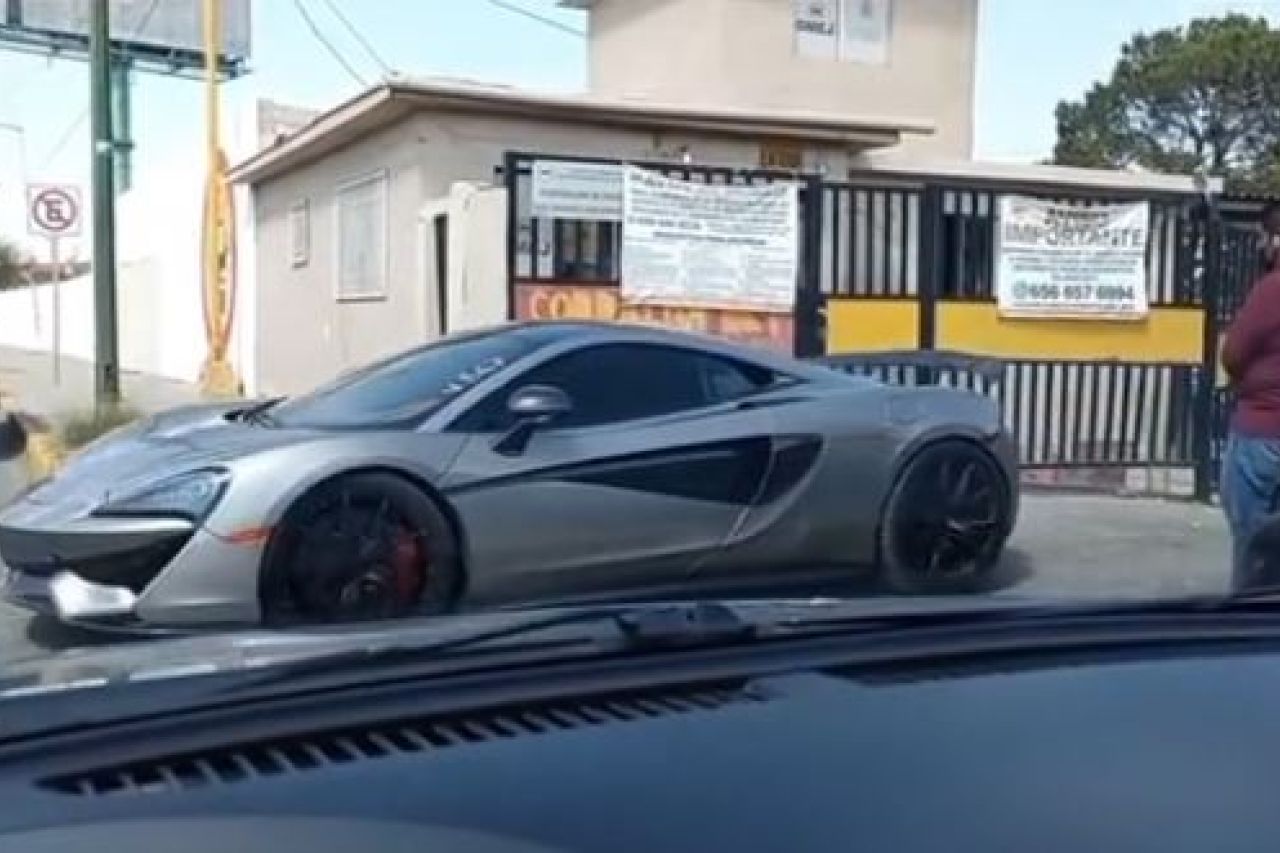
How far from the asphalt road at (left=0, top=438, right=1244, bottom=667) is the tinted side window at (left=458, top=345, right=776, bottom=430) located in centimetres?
100

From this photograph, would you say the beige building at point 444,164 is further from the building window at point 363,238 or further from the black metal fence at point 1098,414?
the black metal fence at point 1098,414

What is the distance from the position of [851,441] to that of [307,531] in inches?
102

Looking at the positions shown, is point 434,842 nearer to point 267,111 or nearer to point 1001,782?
point 1001,782

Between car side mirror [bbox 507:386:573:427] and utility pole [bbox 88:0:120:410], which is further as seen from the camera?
utility pole [bbox 88:0:120:410]

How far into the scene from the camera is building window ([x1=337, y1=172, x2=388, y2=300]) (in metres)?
16.1

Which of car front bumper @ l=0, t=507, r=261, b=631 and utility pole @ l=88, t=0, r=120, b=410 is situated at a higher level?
utility pole @ l=88, t=0, r=120, b=410

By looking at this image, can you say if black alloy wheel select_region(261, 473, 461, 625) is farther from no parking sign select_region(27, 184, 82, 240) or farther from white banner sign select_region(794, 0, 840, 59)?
white banner sign select_region(794, 0, 840, 59)

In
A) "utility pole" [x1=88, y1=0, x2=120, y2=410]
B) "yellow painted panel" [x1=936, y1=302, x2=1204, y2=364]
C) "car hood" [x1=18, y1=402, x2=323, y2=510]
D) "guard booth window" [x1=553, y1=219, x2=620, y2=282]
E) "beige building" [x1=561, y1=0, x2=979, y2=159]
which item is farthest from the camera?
"beige building" [x1=561, y1=0, x2=979, y2=159]

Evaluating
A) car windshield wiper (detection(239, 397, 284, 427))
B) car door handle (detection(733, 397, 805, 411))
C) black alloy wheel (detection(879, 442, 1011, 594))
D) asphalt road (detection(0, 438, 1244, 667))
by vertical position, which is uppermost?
car door handle (detection(733, 397, 805, 411))

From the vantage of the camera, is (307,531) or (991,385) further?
(991,385)

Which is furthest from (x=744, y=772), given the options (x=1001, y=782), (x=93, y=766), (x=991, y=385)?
(x=991, y=385)

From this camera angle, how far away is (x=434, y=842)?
1.58 m

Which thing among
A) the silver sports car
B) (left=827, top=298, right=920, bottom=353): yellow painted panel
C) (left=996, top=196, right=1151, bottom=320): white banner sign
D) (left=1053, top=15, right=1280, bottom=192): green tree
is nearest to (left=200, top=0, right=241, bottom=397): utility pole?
(left=827, top=298, right=920, bottom=353): yellow painted panel

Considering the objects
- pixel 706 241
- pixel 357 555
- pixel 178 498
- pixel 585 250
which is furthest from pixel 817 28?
pixel 178 498
